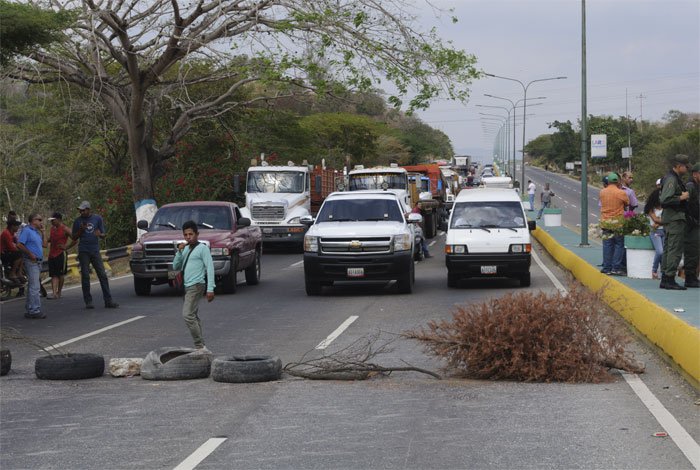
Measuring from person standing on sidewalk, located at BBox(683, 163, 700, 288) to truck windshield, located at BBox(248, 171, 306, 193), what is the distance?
20.2 m

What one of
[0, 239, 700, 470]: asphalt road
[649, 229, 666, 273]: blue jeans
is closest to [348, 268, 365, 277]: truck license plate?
[0, 239, 700, 470]: asphalt road

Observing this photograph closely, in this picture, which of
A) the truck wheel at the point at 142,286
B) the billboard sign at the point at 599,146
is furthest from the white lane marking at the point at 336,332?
the billboard sign at the point at 599,146

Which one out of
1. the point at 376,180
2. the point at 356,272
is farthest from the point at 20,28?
the point at 376,180

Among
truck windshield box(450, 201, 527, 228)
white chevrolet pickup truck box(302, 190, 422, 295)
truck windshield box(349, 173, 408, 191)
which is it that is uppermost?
truck windshield box(349, 173, 408, 191)

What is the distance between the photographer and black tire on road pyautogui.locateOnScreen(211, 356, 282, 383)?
10.4 metres

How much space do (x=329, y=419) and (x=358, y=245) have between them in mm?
10399

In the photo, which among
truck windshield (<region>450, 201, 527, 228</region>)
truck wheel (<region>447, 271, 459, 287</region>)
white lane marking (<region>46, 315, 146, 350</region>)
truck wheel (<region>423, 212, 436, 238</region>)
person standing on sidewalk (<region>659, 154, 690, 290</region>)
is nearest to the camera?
white lane marking (<region>46, 315, 146, 350</region>)

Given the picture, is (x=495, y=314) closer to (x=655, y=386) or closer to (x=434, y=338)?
(x=434, y=338)

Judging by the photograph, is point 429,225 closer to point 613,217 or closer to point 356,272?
point 613,217

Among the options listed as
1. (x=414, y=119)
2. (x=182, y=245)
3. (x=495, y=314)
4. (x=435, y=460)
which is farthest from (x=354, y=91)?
(x=414, y=119)

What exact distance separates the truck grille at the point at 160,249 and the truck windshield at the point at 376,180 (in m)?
16.0

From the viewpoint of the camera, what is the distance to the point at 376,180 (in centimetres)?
3569

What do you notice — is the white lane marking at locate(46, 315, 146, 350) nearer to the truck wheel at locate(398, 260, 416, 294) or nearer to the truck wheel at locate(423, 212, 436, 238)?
the truck wheel at locate(398, 260, 416, 294)

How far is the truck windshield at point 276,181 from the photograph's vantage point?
35.4 m
